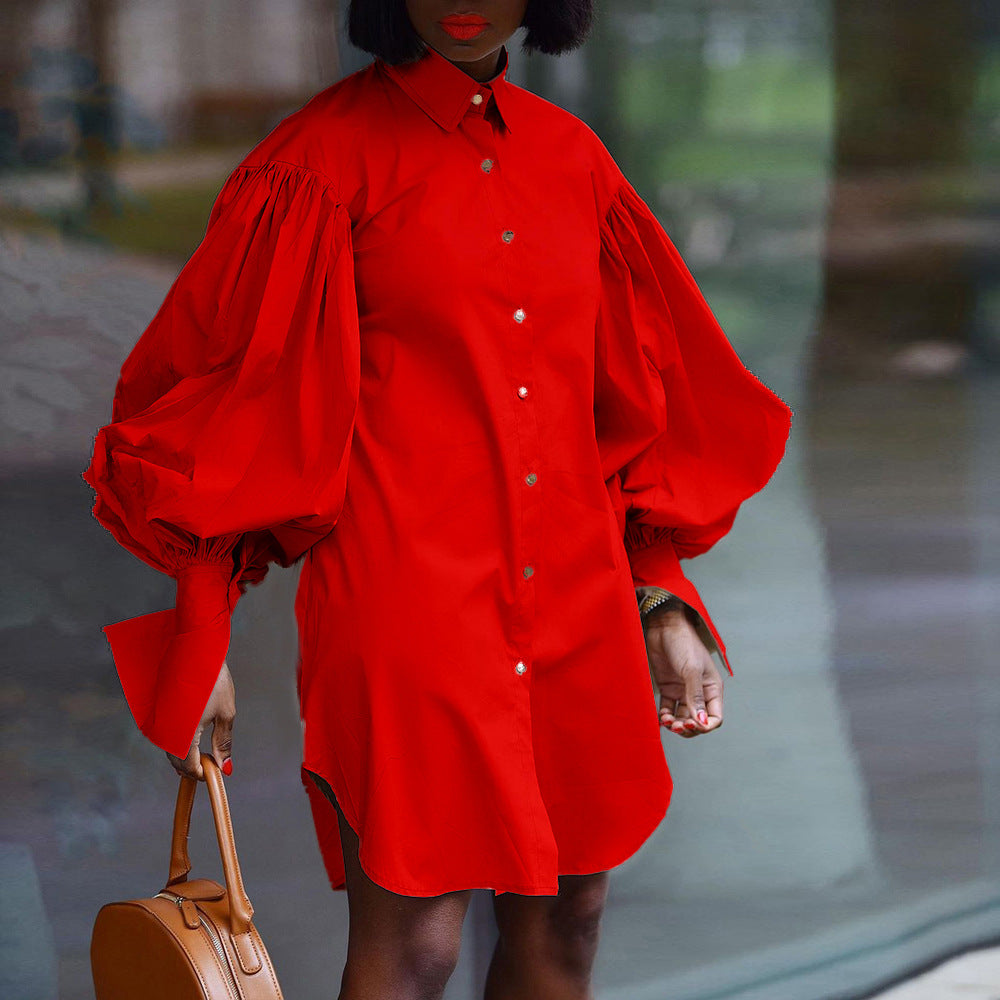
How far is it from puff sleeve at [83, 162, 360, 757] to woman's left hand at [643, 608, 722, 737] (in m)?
0.55

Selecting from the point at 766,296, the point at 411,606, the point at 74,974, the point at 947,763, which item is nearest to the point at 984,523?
the point at 947,763

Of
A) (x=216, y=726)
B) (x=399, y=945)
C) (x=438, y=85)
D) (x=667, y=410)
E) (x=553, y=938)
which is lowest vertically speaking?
(x=553, y=938)

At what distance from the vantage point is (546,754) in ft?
5.87

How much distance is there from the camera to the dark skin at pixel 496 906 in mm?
1691

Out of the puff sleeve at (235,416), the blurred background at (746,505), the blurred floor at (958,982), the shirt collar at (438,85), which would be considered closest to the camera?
the puff sleeve at (235,416)

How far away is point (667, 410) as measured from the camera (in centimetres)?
200

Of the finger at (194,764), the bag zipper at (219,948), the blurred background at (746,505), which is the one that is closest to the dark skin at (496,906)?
the finger at (194,764)

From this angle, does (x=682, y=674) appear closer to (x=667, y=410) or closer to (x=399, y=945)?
(x=667, y=410)

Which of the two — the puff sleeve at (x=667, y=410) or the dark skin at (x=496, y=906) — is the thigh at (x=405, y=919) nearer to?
the dark skin at (x=496, y=906)

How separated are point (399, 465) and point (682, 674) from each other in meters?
0.53

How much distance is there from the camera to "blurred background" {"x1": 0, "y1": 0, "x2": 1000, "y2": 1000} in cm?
233

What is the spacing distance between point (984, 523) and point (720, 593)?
0.60 m

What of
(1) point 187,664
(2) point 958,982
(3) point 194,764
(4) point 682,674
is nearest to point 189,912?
(3) point 194,764

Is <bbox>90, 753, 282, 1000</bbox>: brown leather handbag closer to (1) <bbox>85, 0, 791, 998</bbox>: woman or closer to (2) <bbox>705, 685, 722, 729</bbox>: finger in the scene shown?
(1) <bbox>85, 0, 791, 998</bbox>: woman
